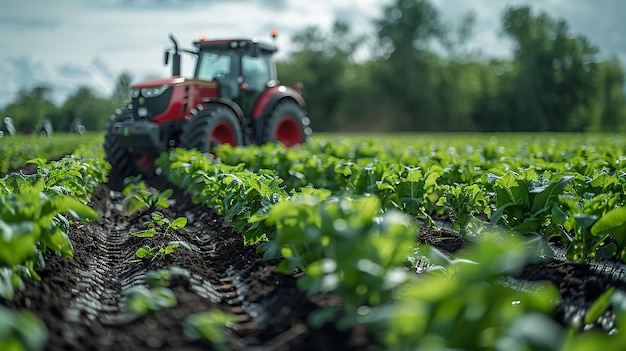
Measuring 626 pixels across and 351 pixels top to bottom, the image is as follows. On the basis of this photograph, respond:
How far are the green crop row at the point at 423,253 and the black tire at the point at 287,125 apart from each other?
4931mm

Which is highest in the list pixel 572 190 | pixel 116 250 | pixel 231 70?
pixel 231 70

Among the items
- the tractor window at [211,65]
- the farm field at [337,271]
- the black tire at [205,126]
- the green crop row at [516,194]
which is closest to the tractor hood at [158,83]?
the black tire at [205,126]

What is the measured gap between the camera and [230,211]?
14.0 feet

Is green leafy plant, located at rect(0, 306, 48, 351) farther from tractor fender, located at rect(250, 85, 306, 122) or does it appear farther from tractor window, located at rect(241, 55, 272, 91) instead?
tractor fender, located at rect(250, 85, 306, 122)

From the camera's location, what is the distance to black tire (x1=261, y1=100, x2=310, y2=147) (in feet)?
33.5

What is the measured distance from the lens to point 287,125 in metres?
11.5

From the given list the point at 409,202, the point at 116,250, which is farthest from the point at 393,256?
the point at 116,250

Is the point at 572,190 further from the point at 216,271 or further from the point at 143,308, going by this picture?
the point at 143,308

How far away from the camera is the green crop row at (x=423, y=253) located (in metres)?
1.84

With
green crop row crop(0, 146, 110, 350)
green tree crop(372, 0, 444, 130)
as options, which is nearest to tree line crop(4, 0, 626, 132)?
green tree crop(372, 0, 444, 130)

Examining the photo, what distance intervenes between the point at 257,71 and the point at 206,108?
1693 mm

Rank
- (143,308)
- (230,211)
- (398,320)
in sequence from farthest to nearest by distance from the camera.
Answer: (230,211)
(143,308)
(398,320)

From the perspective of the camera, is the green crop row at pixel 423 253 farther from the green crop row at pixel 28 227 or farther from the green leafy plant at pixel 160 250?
the green crop row at pixel 28 227

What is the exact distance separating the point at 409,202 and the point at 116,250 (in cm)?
239
